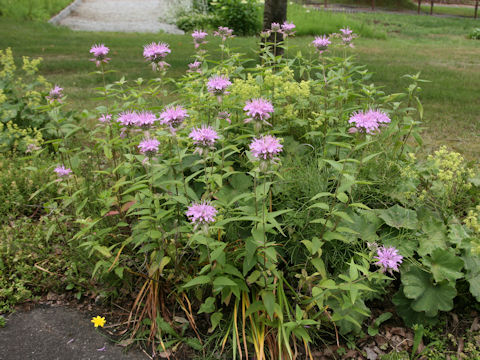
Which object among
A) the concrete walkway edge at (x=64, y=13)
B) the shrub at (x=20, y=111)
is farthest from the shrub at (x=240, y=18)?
the shrub at (x=20, y=111)

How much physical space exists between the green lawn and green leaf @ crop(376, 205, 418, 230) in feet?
5.21

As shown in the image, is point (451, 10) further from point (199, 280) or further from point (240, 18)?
point (199, 280)

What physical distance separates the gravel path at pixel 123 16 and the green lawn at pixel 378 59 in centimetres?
140

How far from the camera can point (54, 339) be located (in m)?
2.23

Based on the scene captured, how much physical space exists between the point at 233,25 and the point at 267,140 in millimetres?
10172

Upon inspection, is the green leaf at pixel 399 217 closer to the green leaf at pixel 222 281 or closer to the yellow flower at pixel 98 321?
the green leaf at pixel 222 281

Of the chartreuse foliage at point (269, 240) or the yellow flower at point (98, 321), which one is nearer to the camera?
the chartreuse foliage at point (269, 240)

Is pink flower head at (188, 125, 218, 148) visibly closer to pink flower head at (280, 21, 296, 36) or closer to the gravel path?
pink flower head at (280, 21, 296, 36)

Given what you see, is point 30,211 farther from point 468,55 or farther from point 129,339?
A: point 468,55

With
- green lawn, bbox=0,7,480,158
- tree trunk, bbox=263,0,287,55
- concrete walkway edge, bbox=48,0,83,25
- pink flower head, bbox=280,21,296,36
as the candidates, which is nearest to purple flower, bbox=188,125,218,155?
pink flower head, bbox=280,21,296,36

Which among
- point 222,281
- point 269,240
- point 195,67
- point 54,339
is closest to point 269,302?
point 222,281

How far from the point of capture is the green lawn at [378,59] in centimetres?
509

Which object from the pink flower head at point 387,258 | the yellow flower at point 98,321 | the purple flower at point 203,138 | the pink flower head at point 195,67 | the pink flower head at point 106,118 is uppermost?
the pink flower head at point 195,67

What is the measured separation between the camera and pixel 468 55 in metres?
9.55
